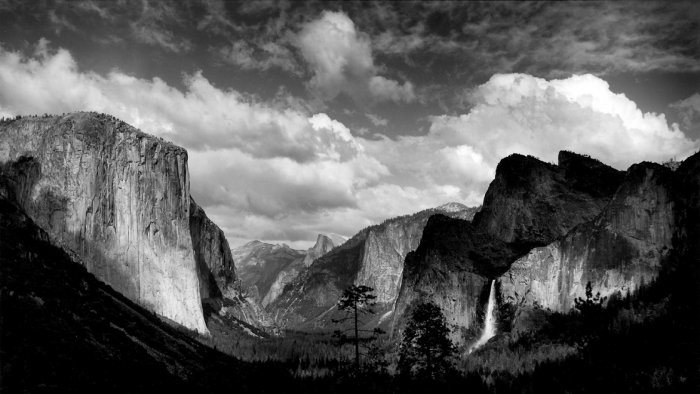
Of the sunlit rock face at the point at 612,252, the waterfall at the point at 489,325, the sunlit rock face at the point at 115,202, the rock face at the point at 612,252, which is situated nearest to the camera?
the rock face at the point at 612,252

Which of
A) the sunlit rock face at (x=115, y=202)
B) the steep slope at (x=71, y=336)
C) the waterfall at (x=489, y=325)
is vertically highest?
the sunlit rock face at (x=115, y=202)

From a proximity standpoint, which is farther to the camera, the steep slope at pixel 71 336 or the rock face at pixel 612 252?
the rock face at pixel 612 252

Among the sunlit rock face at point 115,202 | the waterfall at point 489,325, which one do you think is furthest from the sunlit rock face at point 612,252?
the sunlit rock face at point 115,202

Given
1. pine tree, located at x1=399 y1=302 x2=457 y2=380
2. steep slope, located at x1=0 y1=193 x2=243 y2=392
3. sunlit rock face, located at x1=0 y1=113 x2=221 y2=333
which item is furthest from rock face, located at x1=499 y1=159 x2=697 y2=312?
sunlit rock face, located at x1=0 y1=113 x2=221 y2=333

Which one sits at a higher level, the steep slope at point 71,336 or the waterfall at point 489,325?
the waterfall at point 489,325

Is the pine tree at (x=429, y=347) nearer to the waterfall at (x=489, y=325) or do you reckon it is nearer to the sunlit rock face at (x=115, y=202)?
the sunlit rock face at (x=115, y=202)

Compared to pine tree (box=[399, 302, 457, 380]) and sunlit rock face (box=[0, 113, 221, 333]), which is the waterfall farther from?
pine tree (box=[399, 302, 457, 380])
